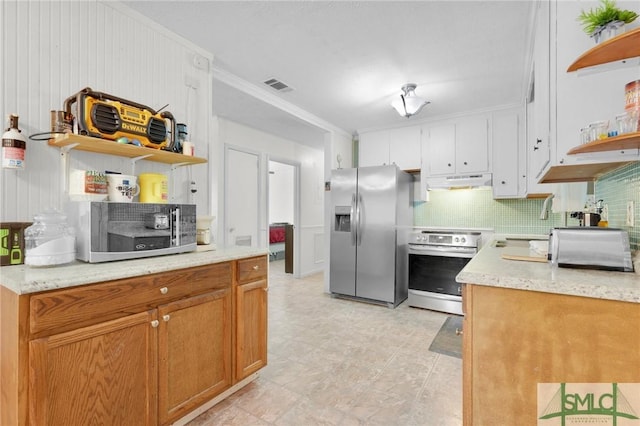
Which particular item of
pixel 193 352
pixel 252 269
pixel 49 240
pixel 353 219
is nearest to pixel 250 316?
pixel 252 269

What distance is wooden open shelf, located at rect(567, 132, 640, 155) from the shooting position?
103 centimetres

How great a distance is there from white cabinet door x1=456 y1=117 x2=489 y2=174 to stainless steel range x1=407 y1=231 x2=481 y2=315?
0.84 m

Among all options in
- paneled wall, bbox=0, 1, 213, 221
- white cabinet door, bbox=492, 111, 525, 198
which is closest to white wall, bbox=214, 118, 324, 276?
paneled wall, bbox=0, 1, 213, 221

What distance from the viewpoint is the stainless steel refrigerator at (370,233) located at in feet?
12.3

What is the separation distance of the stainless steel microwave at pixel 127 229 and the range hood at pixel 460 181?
3132 millimetres

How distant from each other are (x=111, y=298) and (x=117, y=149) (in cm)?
91

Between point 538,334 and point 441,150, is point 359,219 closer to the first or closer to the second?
point 441,150

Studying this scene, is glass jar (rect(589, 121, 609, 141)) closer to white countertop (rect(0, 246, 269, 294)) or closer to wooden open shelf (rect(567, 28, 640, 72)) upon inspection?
wooden open shelf (rect(567, 28, 640, 72))

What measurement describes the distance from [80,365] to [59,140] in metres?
1.09

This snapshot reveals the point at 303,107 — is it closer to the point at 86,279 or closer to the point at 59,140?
the point at 59,140

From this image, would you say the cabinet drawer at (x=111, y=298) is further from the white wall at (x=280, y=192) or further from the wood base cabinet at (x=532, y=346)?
the white wall at (x=280, y=192)

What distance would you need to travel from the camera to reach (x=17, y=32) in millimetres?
1536

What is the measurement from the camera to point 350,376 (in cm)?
217

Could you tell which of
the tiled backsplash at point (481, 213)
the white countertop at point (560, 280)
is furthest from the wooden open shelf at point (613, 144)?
the tiled backsplash at point (481, 213)
